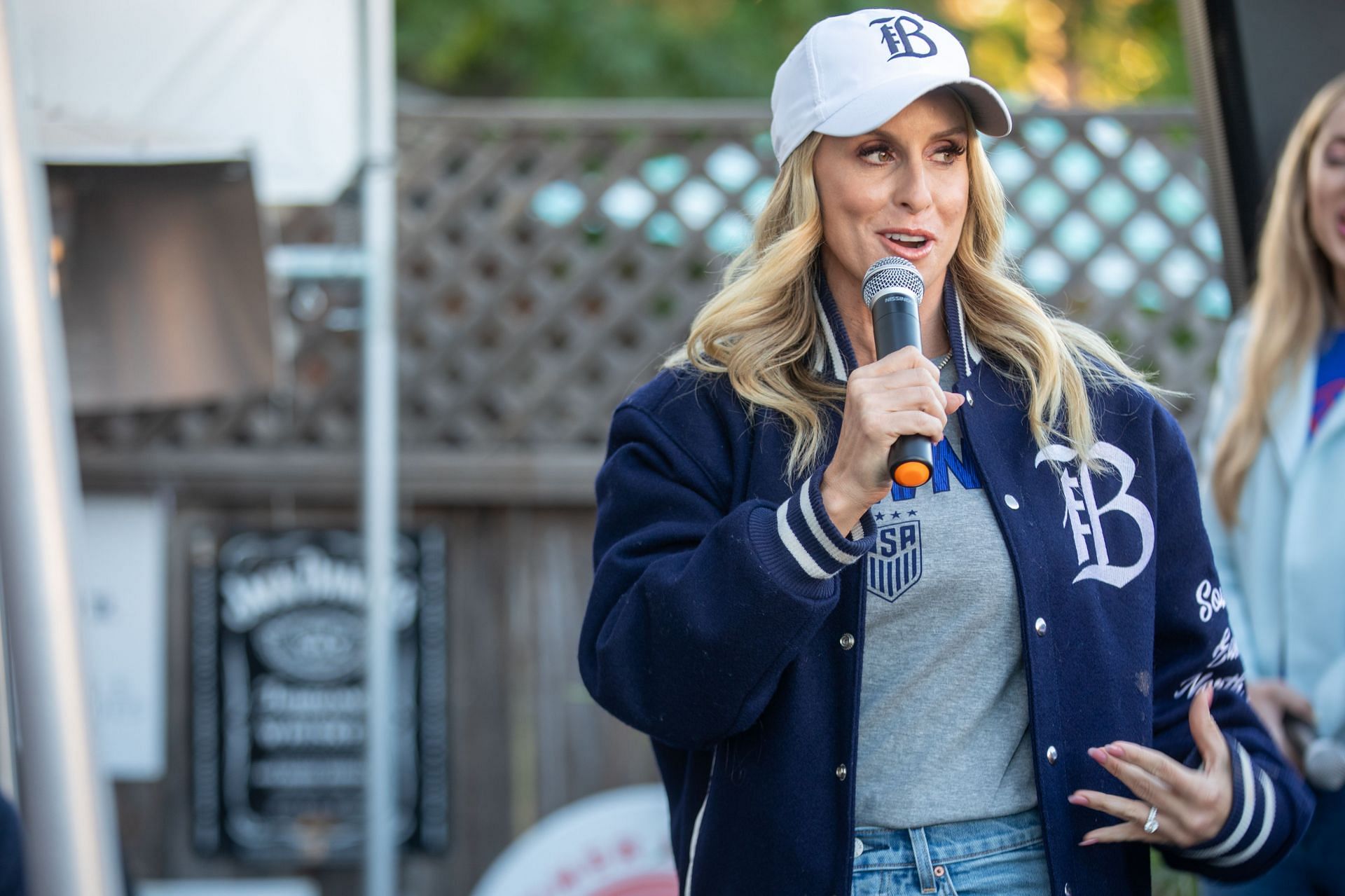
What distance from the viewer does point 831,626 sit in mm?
1427

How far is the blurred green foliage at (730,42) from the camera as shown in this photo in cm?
716

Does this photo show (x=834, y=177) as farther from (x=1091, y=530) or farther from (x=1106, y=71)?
(x=1106, y=71)

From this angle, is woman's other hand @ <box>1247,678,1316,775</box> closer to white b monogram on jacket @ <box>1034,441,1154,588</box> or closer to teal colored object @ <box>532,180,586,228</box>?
white b monogram on jacket @ <box>1034,441,1154,588</box>

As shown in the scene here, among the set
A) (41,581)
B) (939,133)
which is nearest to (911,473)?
(939,133)

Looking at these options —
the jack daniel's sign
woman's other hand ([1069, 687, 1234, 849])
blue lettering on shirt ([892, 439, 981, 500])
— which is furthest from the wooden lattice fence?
woman's other hand ([1069, 687, 1234, 849])

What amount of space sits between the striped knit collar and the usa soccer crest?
0.19 m

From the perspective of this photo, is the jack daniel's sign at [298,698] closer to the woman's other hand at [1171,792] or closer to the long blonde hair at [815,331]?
the long blonde hair at [815,331]

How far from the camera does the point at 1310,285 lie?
2.24m

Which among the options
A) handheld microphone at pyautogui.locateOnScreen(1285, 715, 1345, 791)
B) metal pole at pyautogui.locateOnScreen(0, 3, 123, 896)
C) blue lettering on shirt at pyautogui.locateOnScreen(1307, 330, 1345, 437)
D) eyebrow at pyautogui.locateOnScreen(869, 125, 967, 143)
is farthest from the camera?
blue lettering on shirt at pyautogui.locateOnScreen(1307, 330, 1345, 437)

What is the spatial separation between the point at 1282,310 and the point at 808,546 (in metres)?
1.30

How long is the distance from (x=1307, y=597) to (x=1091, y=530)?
78cm

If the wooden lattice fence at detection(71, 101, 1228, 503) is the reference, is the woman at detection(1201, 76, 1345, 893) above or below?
below

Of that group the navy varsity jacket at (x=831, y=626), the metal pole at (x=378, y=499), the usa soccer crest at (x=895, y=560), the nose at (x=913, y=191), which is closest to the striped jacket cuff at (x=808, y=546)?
the navy varsity jacket at (x=831, y=626)

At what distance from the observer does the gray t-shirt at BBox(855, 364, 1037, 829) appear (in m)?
1.41
